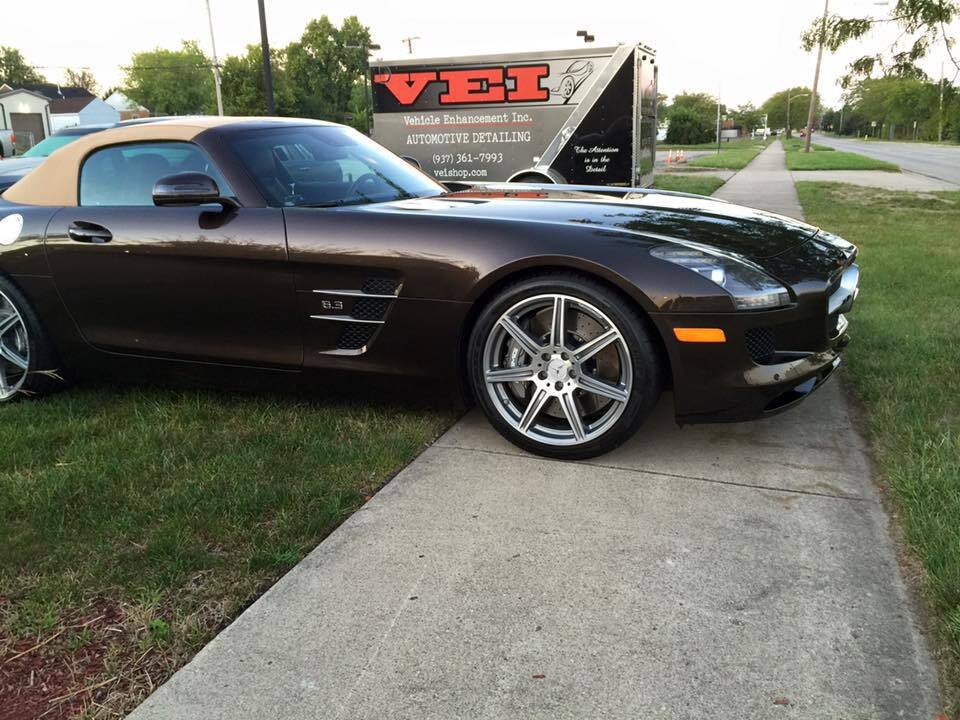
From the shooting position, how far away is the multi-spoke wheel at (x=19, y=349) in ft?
13.2

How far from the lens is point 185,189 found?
3441mm

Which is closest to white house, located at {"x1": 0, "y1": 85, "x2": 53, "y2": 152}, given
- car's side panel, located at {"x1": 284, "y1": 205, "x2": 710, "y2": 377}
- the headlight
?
car's side panel, located at {"x1": 284, "y1": 205, "x2": 710, "y2": 377}

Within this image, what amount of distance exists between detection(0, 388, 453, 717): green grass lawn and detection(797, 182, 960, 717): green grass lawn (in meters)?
1.90

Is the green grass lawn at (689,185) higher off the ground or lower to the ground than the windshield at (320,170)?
lower

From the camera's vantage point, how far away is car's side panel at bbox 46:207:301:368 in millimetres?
3525

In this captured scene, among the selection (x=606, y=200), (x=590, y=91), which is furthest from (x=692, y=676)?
(x=590, y=91)

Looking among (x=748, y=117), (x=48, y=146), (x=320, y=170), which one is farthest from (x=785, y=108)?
(x=320, y=170)

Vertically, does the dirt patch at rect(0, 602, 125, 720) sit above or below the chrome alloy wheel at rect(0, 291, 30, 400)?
below

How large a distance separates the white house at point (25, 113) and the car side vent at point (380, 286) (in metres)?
75.6

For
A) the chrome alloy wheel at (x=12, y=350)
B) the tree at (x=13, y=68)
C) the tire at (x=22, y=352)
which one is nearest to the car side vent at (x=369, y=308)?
the tire at (x=22, y=352)

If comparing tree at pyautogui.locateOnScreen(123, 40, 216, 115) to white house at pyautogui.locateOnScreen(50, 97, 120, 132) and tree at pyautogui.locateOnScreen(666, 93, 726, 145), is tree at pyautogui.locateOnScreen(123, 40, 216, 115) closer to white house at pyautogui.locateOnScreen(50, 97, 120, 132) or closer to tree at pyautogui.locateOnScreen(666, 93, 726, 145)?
white house at pyautogui.locateOnScreen(50, 97, 120, 132)

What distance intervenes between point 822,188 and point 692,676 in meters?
18.4

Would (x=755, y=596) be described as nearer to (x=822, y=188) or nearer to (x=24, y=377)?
(x=24, y=377)

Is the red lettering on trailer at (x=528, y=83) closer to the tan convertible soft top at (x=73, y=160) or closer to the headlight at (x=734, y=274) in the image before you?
the tan convertible soft top at (x=73, y=160)
